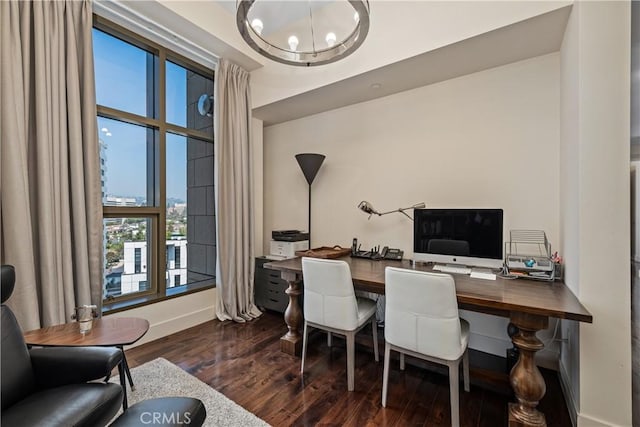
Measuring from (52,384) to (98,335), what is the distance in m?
0.32

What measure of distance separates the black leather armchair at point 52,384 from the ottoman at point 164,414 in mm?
273

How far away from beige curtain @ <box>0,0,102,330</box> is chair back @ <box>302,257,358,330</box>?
69.5 inches

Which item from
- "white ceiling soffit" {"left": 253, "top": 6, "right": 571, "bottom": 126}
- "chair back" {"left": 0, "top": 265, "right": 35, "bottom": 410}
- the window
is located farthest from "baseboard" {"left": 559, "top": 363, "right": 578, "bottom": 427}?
the window

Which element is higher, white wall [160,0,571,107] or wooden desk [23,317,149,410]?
white wall [160,0,571,107]

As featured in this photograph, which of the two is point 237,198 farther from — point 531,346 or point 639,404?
point 639,404

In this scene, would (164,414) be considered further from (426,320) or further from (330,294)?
(426,320)

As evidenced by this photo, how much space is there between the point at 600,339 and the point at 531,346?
0.40 m

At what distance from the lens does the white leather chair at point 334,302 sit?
2.02 m

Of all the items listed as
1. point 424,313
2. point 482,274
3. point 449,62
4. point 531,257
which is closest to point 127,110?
point 449,62

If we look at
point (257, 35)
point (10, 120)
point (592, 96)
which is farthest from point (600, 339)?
point (10, 120)

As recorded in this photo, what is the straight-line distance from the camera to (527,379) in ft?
5.13

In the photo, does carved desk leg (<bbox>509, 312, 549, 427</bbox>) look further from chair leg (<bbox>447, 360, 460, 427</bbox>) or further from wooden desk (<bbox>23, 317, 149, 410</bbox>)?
wooden desk (<bbox>23, 317, 149, 410</bbox>)

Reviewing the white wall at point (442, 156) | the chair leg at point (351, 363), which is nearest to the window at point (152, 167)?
the white wall at point (442, 156)

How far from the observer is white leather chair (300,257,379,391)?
202 centimetres
